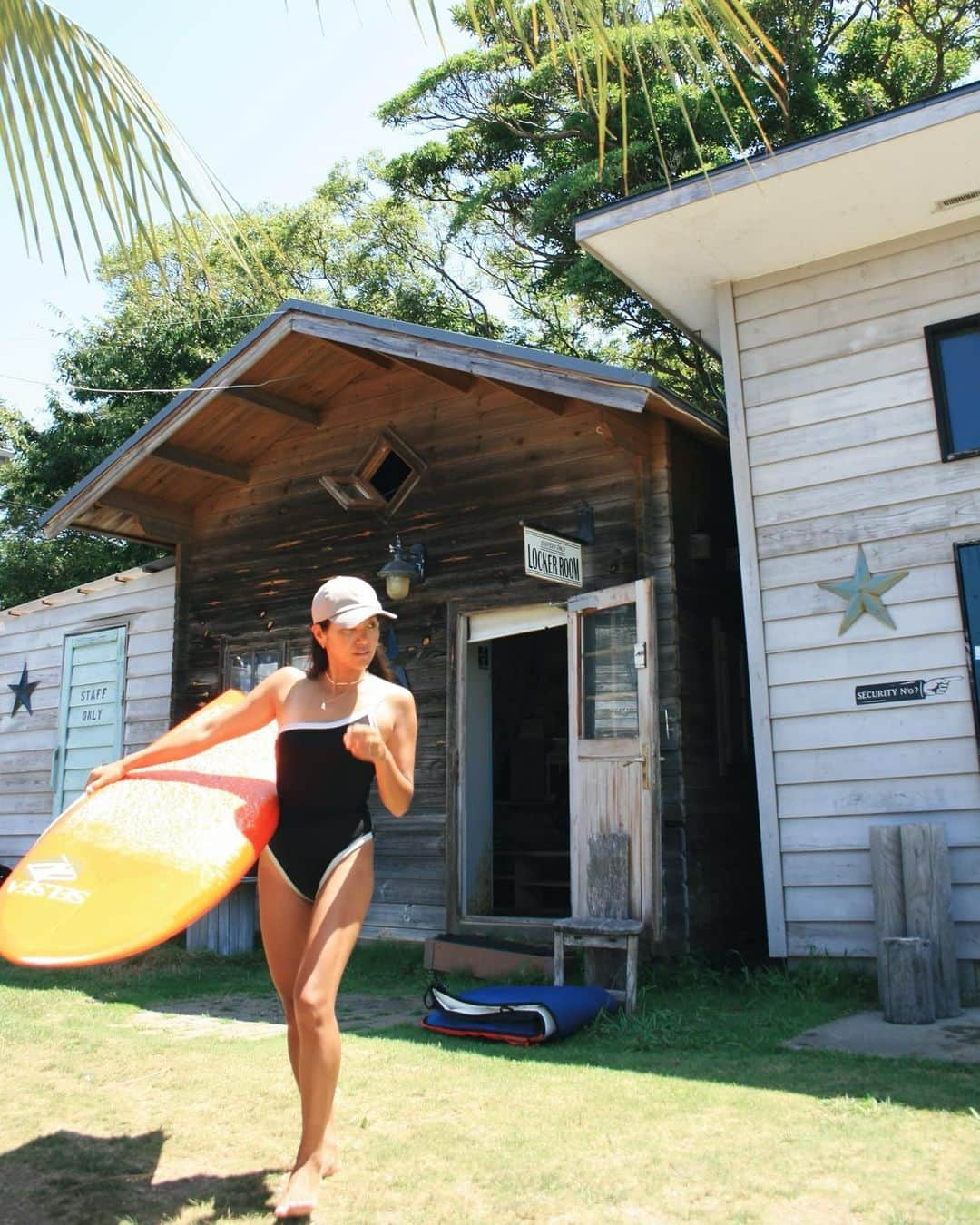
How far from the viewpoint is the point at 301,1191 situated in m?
2.92

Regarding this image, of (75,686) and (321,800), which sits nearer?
(321,800)

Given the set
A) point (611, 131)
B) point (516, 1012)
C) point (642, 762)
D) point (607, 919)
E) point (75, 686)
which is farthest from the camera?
point (611, 131)

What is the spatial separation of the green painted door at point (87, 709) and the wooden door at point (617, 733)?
5.23 meters

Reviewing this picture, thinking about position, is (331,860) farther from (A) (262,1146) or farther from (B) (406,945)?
(B) (406,945)

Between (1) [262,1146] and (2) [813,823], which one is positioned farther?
(2) [813,823]

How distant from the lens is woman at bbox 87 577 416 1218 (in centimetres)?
301

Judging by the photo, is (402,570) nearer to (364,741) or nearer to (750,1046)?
(750,1046)

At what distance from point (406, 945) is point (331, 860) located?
4.84 meters

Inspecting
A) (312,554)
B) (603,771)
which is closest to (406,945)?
(603,771)

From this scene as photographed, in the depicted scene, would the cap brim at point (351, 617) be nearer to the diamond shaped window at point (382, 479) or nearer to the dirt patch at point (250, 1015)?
the dirt patch at point (250, 1015)

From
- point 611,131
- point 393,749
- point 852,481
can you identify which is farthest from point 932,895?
point 611,131

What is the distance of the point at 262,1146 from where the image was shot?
3586 millimetres

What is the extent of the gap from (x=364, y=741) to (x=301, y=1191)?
1208 millimetres

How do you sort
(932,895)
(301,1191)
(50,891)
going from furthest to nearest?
(932,895) → (50,891) → (301,1191)
